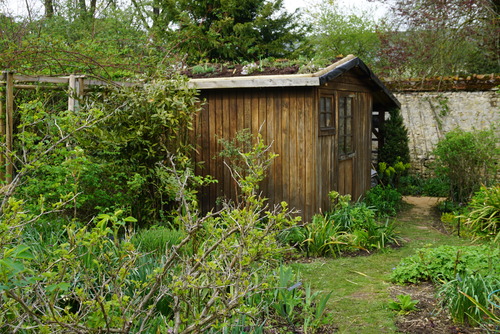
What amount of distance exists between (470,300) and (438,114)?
31.5 ft

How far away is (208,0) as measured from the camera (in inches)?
613

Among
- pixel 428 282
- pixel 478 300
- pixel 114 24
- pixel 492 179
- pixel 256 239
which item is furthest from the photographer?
pixel 114 24

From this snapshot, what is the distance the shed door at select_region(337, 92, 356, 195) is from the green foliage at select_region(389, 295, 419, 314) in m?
4.18

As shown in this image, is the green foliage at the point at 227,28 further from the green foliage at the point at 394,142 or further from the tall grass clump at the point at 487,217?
the tall grass clump at the point at 487,217

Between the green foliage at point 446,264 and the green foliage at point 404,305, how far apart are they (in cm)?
54

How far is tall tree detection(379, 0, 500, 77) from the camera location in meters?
14.7

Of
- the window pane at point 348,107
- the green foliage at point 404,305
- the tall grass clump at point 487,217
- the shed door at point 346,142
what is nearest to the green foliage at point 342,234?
the shed door at point 346,142

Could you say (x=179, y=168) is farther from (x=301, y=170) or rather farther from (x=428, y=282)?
(x=428, y=282)

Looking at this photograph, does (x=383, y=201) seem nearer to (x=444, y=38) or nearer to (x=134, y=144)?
(x=134, y=144)

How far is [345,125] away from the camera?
9.30 metres

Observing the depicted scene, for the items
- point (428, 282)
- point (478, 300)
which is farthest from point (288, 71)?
point (478, 300)

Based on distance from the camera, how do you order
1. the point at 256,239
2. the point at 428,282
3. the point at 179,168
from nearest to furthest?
the point at 256,239 < the point at 428,282 < the point at 179,168

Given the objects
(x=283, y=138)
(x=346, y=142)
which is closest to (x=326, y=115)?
(x=283, y=138)

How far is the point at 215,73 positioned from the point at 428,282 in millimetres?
4901
